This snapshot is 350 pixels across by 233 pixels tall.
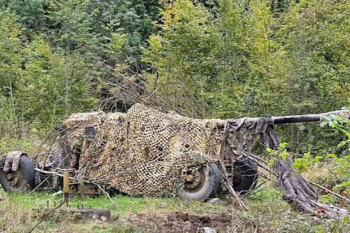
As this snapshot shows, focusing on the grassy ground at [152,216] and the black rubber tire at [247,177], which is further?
the black rubber tire at [247,177]

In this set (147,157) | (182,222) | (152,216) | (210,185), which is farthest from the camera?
(147,157)

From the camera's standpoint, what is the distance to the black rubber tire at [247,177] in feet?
29.4

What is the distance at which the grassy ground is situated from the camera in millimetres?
6137

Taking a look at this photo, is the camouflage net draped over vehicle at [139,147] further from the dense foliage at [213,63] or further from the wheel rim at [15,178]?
the dense foliage at [213,63]

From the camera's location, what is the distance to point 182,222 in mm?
6715

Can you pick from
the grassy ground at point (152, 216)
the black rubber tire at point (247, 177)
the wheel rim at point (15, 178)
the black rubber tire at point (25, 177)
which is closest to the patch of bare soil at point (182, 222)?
the grassy ground at point (152, 216)

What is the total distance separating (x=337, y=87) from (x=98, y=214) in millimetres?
8344

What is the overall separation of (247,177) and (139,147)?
171 centimetres

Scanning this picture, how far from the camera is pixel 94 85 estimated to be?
17.5 metres

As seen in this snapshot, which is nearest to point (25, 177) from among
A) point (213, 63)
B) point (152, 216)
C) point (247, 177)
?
point (152, 216)

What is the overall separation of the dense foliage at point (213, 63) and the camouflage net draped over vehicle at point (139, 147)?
3227 millimetres

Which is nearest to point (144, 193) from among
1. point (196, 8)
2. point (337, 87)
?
point (337, 87)

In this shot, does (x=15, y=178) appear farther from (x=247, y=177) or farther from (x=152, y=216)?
(x=247, y=177)

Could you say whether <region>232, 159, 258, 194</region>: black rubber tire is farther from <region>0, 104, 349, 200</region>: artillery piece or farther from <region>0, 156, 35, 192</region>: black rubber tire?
<region>0, 156, 35, 192</region>: black rubber tire
